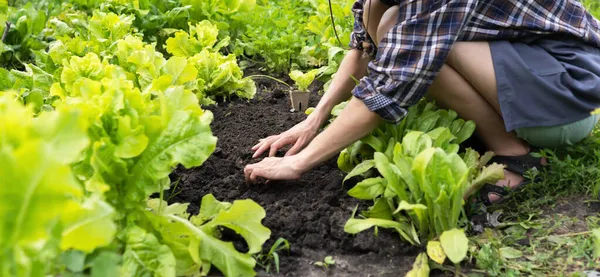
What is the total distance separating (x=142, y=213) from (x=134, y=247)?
186 mm

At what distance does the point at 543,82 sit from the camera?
2.74m

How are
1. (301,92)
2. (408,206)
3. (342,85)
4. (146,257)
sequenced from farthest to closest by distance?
(301,92) → (342,85) → (408,206) → (146,257)

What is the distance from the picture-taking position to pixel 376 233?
249cm

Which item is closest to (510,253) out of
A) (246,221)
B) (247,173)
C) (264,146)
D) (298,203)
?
(298,203)

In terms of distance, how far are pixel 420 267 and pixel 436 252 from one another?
0.07 meters

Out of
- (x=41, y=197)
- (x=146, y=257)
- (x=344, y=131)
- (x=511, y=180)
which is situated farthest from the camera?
(x=511, y=180)

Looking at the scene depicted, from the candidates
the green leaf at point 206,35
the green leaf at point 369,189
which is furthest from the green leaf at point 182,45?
the green leaf at point 369,189

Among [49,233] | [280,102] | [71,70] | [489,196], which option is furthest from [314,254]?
[280,102]

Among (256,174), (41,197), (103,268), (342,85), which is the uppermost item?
(41,197)

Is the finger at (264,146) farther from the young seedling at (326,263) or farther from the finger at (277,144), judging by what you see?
the young seedling at (326,263)

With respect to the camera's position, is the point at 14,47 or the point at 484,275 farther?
the point at 14,47

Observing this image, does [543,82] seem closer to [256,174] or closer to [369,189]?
[369,189]

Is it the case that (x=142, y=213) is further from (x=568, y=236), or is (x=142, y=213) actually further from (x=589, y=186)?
(x=589, y=186)

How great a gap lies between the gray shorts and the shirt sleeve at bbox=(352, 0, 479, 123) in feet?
0.93
